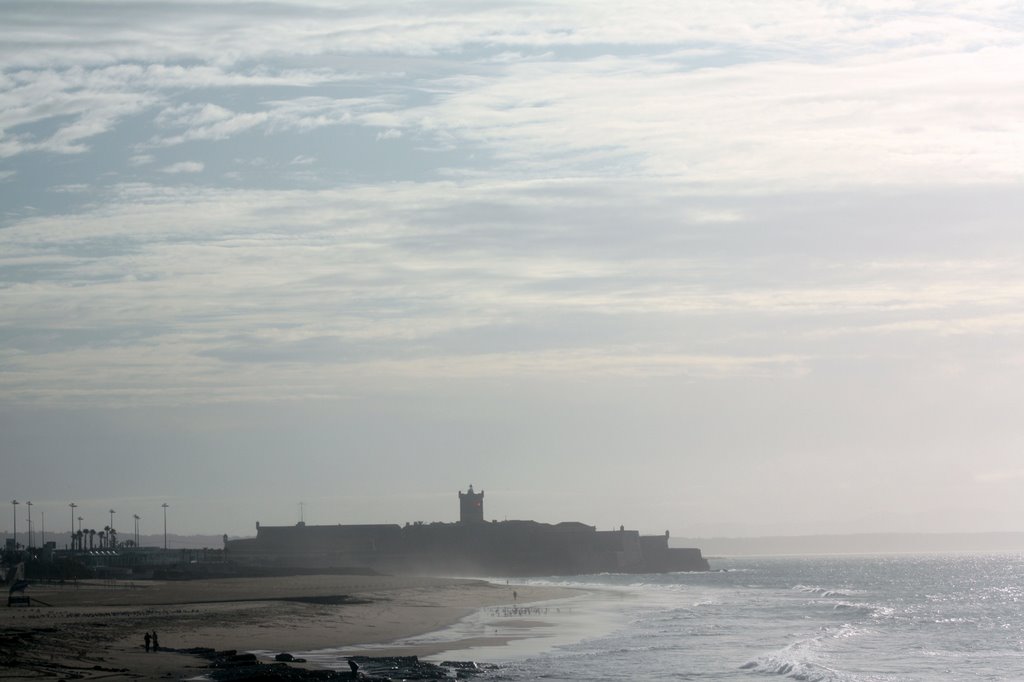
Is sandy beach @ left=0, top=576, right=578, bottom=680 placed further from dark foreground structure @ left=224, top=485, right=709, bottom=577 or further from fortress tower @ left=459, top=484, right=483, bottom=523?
fortress tower @ left=459, top=484, right=483, bottom=523

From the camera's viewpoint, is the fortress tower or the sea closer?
the sea

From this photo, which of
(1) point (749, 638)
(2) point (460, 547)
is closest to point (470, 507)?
(2) point (460, 547)

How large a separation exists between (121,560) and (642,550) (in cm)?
7512

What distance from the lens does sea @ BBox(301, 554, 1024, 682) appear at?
132ft

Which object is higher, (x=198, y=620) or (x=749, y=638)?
(x=198, y=620)

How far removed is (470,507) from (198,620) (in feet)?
365

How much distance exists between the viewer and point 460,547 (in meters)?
147

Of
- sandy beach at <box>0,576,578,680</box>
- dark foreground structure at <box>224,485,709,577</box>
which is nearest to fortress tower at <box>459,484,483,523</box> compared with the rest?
dark foreground structure at <box>224,485,709,577</box>

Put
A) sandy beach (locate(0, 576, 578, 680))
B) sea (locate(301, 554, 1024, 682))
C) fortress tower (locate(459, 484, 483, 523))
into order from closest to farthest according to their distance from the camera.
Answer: sandy beach (locate(0, 576, 578, 680)) < sea (locate(301, 554, 1024, 682)) < fortress tower (locate(459, 484, 483, 523))

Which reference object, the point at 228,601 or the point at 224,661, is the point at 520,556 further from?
the point at 224,661

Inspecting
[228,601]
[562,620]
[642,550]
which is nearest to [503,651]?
[562,620]

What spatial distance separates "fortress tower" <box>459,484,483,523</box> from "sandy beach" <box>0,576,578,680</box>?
70.9 meters

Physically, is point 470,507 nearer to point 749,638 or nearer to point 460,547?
point 460,547

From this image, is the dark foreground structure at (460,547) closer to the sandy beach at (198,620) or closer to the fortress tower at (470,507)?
the fortress tower at (470,507)
